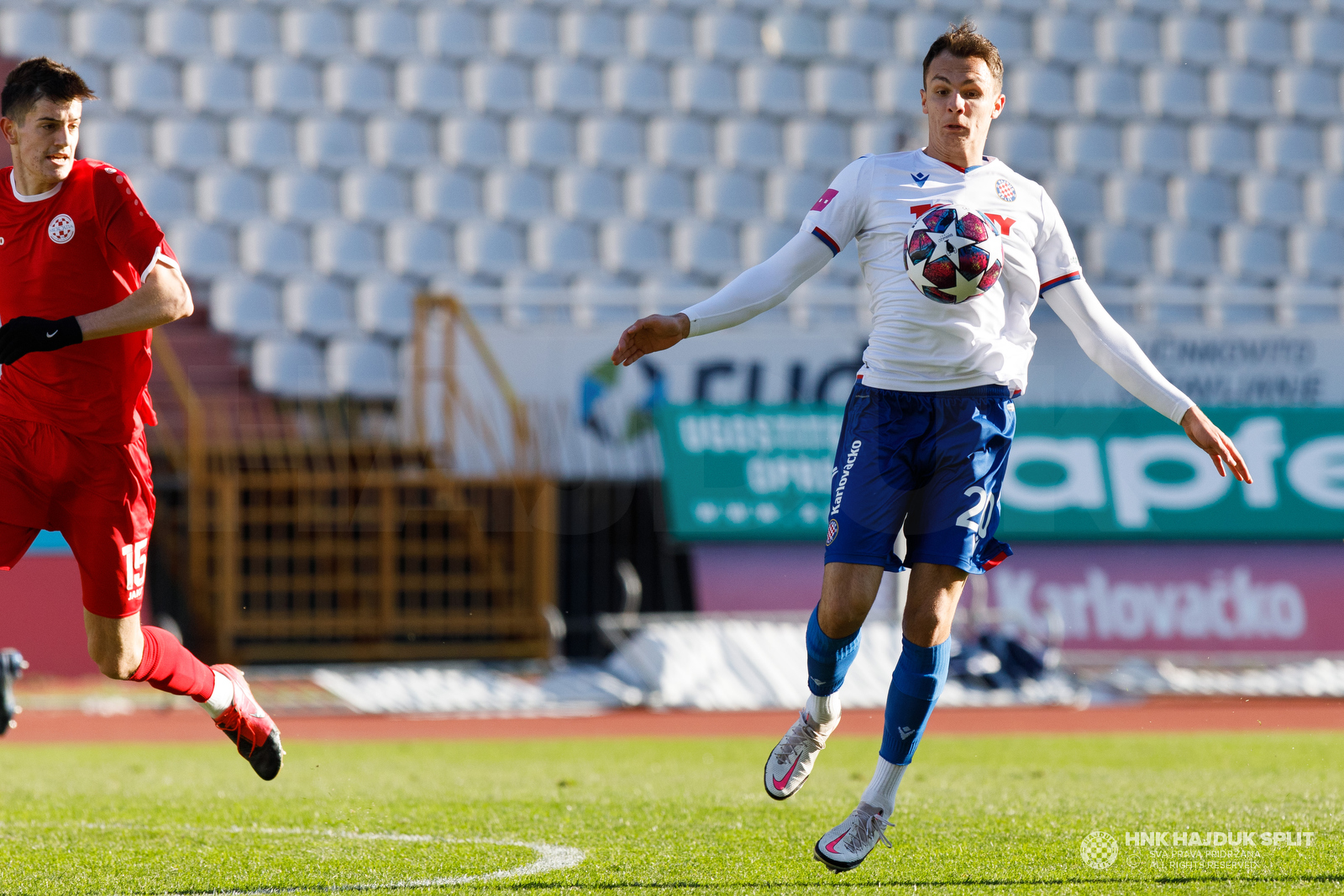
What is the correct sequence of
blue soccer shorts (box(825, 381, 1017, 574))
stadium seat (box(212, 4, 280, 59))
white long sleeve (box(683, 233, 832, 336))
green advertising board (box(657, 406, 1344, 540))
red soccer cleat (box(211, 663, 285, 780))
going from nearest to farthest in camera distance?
white long sleeve (box(683, 233, 832, 336)), blue soccer shorts (box(825, 381, 1017, 574)), red soccer cleat (box(211, 663, 285, 780)), green advertising board (box(657, 406, 1344, 540)), stadium seat (box(212, 4, 280, 59))

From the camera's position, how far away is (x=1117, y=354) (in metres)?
4.33

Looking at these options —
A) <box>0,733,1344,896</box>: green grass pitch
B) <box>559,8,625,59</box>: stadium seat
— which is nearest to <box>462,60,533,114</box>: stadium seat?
<box>559,8,625,59</box>: stadium seat

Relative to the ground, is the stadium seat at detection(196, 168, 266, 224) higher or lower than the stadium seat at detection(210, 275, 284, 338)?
higher

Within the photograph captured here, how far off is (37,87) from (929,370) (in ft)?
8.46

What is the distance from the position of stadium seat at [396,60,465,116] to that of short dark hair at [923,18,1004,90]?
11.5m

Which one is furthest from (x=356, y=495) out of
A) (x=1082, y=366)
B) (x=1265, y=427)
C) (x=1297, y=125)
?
(x=1297, y=125)

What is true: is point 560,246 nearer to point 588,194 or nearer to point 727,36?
point 588,194

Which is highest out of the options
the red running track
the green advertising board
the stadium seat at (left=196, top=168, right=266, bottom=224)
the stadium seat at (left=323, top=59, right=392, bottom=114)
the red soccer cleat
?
the stadium seat at (left=323, top=59, right=392, bottom=114)

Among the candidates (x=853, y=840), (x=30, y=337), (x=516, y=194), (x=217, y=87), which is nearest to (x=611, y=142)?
(x=516, y=194)

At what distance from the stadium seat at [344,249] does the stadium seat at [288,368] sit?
3.13 feet

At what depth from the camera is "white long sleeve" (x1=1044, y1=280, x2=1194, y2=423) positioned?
427 centimetres

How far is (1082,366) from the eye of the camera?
12406 mm

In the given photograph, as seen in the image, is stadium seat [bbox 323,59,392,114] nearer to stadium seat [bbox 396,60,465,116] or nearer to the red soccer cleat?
stadium seat [bbox 396,60,465,116]

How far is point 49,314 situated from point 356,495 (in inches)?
335
